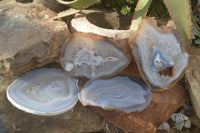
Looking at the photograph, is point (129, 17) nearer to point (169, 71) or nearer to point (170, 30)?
point (170, 30)

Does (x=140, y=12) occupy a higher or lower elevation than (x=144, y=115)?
higher

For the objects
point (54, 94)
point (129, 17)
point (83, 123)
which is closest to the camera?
point (54, 94)

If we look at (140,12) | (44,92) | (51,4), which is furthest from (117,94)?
(51,4)

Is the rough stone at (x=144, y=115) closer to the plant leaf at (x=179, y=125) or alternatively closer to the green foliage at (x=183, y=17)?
the plant leaf at (x=179, y=125)

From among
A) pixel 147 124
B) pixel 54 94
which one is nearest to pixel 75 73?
pixel 54 94

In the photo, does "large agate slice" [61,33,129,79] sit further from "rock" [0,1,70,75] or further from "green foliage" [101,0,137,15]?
"green foliage" [101,0,137,15]

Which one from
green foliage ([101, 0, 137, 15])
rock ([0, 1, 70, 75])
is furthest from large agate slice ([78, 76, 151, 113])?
green foliage ([101, 0, 137, 15])

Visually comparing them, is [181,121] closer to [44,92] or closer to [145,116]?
[145,116]
